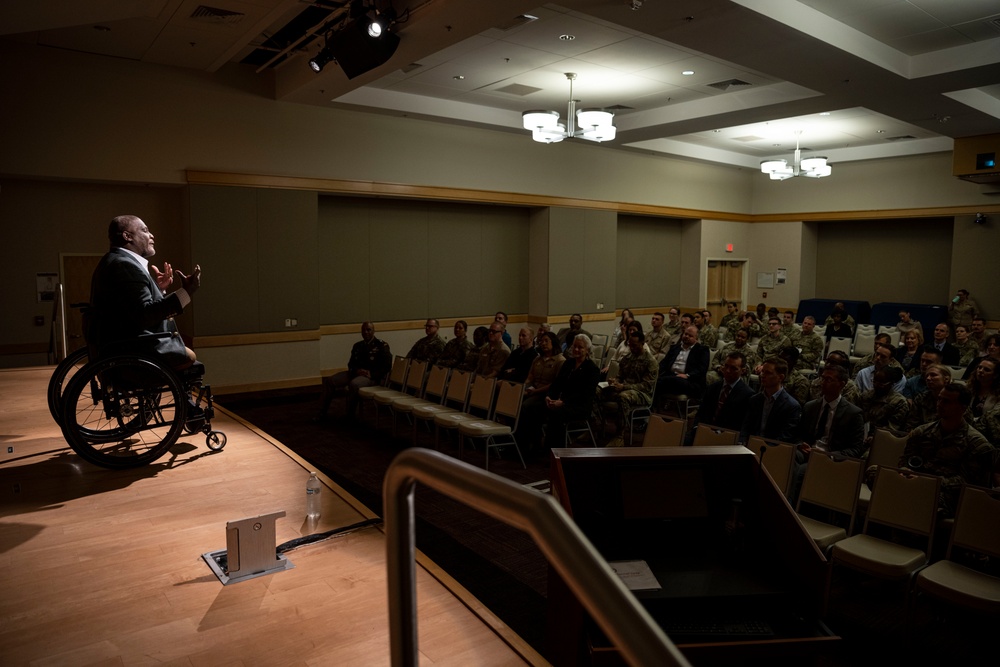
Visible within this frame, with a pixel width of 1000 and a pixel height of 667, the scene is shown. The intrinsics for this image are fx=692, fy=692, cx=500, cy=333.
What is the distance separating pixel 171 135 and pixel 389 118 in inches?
123

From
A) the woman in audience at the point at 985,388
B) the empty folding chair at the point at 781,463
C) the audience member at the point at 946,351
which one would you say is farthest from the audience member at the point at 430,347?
the audience member at the point at 946,351

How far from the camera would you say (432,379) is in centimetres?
732

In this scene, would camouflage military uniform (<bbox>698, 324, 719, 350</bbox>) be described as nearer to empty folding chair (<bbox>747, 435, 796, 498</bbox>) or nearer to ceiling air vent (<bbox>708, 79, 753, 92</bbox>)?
ceiling air vent (<bbox>708, 79, 753, 92</bbox>)

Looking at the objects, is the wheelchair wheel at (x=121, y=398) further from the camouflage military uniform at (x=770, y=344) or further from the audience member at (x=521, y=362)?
the camouflage military uniform at (x=770, y=344)

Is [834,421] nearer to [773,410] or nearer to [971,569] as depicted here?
[773,410]

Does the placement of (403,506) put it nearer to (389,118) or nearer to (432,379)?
(432,379)

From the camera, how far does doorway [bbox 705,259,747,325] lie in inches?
618

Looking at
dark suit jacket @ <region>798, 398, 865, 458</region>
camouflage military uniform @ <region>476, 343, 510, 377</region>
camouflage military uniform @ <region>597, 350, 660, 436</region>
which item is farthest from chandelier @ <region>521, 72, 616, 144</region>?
dark suit jacket @ <region>798, 398, 865, 458</region>

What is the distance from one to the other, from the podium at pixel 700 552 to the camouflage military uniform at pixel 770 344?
691 centimetres

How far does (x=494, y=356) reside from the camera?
26.0 ft

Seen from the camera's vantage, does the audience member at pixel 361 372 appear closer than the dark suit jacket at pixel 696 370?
No

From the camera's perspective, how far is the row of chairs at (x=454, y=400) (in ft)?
20.2

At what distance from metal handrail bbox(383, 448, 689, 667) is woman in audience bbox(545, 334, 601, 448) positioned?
212 inches

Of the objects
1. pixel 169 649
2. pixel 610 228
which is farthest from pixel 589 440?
pixel 610 228
